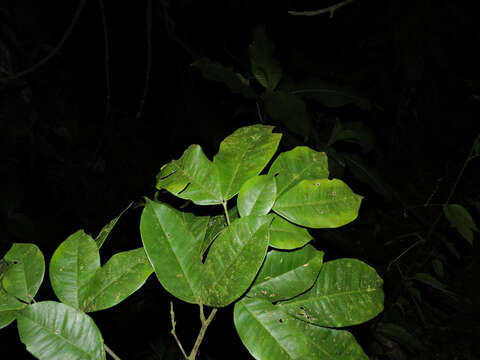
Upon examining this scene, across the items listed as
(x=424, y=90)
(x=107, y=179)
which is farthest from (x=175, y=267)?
(x=424, y=90)

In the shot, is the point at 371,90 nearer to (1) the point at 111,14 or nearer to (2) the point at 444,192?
(2) the point at 444,192

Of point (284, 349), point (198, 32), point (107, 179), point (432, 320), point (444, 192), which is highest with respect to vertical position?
point (198, 32)

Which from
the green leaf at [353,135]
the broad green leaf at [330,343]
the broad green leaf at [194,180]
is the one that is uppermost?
the broad green leaf at [194,180]

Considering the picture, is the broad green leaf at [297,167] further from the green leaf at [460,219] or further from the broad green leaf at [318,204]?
the green leaf at [460,219]

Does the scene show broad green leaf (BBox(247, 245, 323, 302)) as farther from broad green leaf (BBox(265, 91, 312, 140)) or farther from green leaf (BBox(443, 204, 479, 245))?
green leaf (BBox(443, 204, 479, 245))

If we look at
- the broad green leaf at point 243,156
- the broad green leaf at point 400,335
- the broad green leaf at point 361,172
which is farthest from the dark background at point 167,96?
the broad green leaf at point 243,156

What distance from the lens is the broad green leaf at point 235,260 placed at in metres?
0.27

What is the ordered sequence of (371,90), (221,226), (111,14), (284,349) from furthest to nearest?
(371,90)
(111,14)
(221,226)
(284,349)

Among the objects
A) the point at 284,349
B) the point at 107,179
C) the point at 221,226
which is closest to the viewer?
the point at 284,349

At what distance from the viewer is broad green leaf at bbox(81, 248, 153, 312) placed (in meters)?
0.29

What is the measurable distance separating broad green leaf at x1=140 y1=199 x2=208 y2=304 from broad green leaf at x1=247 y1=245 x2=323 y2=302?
0.06 meters

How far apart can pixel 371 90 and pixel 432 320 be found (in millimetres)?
1384

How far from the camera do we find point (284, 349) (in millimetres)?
262

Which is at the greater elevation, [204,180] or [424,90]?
[204,180]
